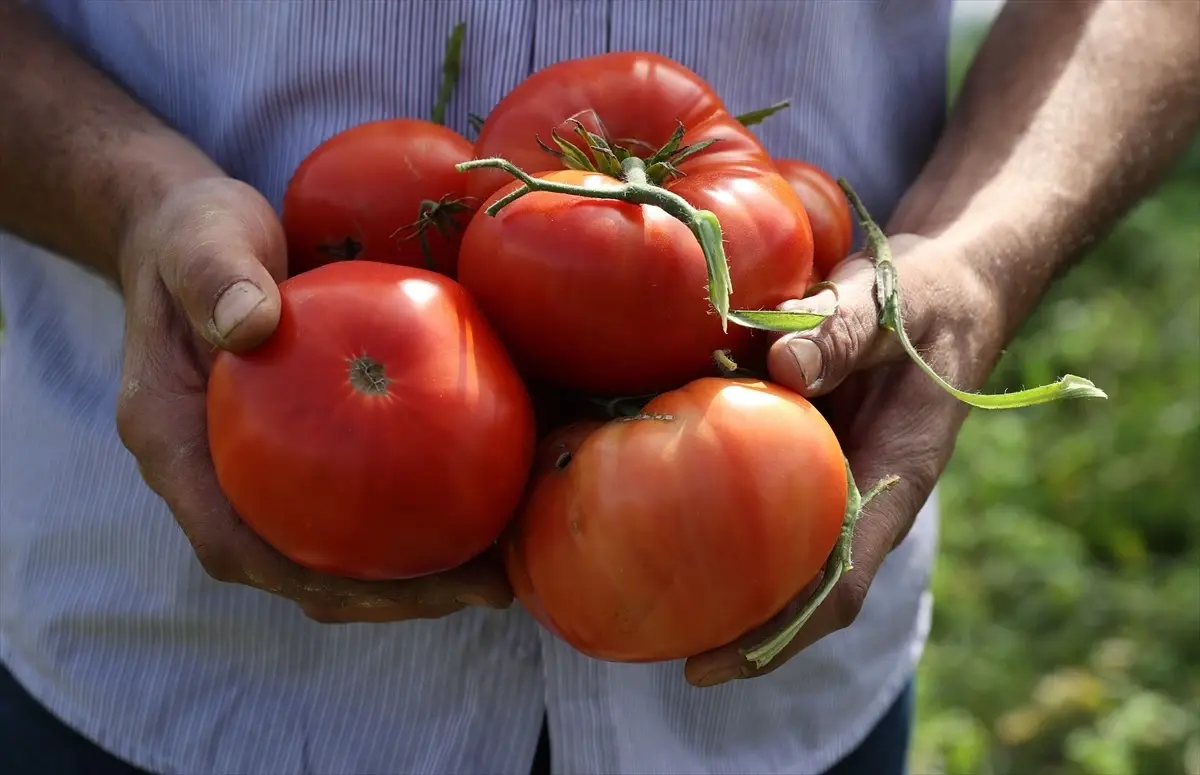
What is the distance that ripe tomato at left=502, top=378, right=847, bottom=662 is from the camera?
75 cm

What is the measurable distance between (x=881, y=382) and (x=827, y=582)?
0.30 m

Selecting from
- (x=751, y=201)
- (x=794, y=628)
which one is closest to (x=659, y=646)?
(x=794, y=628)

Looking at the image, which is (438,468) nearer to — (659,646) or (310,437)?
(310,437)

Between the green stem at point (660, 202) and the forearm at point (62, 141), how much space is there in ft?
1.31

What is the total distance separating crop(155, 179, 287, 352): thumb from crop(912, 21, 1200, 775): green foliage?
6.19ft

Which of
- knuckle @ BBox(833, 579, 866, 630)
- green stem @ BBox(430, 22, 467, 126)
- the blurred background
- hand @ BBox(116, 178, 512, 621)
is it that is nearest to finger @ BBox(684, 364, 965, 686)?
knuckle @ BBox(833, 579, 866, 630)

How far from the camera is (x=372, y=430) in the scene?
0.76 meters

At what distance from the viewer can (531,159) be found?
0.89m

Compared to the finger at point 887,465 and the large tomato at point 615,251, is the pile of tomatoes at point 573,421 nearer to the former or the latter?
the large tomato at point 615,251

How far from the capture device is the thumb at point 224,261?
0.78m

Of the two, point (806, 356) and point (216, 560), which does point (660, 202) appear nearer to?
point (806, 356)

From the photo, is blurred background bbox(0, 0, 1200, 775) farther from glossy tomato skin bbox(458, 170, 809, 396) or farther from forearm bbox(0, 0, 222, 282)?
forearm bbox(0, 0, 222, 282)

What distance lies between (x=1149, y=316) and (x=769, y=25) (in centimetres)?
282

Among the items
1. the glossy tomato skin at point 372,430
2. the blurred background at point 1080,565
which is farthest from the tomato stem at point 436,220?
the blurred background at point 1080,565
